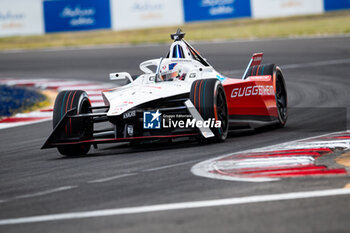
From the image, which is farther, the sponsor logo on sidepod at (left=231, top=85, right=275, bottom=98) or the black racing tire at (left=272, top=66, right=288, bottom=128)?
the black racing tire at (left=272, top=66, right=288, bottom=128)

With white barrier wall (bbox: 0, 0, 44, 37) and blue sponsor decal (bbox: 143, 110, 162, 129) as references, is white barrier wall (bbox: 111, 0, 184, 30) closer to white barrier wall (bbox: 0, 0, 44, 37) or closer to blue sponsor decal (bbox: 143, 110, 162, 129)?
white barrier wall (bbox: 0, 0, 44, 37)

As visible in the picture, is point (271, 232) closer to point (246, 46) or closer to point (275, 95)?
point (275, 95)

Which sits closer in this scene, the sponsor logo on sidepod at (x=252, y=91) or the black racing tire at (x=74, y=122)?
the black racing tire at (x=74, y=122)

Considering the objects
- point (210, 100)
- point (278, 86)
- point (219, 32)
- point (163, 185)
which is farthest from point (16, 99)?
point (219, 32)

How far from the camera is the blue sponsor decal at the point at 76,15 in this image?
29.5 metres

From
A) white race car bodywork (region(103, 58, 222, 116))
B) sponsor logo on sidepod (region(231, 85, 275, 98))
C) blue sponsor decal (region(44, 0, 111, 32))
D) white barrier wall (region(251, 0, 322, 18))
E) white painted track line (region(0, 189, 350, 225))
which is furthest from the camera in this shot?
blue sponsor decal (region(44, 0, 111, 32))

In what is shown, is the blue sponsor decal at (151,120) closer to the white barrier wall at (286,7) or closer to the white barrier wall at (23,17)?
the white barrier wall at (286,7)

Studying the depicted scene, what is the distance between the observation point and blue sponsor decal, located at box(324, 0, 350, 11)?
2634 cm

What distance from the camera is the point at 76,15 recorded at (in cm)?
2959

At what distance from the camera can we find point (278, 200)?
5465mm

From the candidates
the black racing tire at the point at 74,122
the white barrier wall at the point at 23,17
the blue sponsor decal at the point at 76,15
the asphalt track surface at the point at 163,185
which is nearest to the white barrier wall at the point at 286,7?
the blue sponsor decal at the point at 76,15

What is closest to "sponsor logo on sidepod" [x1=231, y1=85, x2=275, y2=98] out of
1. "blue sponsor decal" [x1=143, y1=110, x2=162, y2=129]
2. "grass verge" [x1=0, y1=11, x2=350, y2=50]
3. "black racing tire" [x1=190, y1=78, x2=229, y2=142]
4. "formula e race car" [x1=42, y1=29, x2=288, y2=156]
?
"formula e race car" [x1=42, y1=29, x2=288, y2=156]

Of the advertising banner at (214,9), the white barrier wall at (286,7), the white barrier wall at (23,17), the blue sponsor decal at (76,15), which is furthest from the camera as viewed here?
the white barrier wall at (23,17)

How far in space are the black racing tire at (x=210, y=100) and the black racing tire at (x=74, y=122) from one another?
54.7 inches
